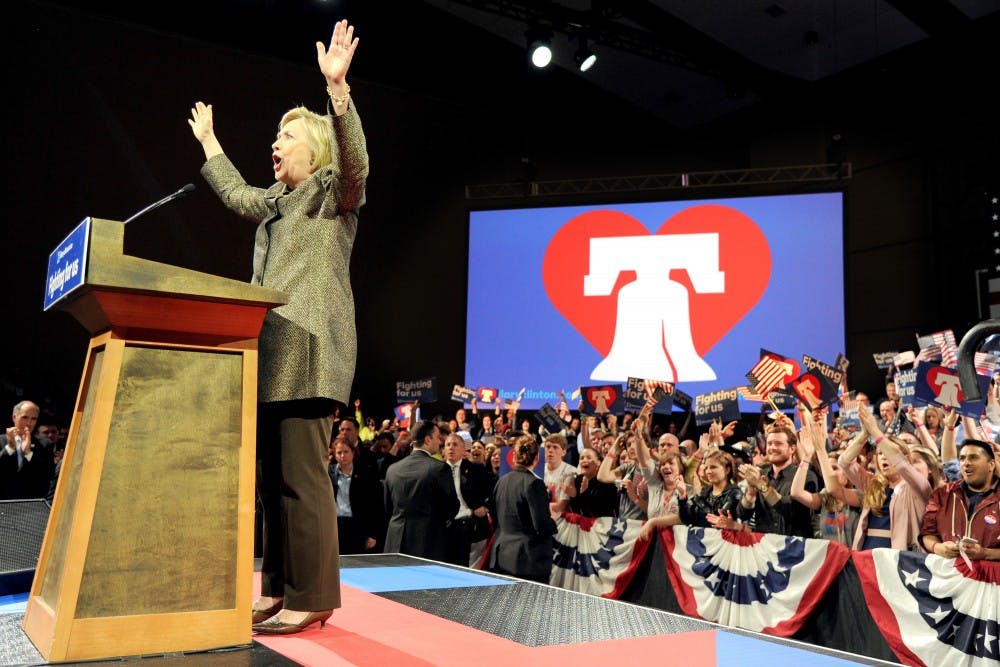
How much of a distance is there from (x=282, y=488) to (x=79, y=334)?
1041 centimetres

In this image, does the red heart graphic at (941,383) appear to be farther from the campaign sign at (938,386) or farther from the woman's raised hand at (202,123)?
the woman's raised hand at (202,123)

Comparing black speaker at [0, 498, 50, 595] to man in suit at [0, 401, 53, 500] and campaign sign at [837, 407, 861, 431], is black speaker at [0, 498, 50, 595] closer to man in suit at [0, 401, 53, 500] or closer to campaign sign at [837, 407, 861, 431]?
man in suit at [0, 401, 53, 500]

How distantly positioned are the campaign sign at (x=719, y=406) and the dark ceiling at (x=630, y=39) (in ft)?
17.8

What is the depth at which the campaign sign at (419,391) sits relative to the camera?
35.6 ft

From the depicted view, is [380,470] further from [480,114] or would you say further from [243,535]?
[480,114]

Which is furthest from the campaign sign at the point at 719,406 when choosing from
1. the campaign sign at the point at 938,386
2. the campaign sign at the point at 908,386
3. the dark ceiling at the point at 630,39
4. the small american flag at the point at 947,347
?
the dark ceiling at the point at 630,39

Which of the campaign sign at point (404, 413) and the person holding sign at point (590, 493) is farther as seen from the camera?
the campaign sign at point (404, 413)

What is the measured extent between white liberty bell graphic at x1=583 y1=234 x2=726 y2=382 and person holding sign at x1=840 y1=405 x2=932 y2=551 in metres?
5.55

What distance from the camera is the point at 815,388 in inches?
258

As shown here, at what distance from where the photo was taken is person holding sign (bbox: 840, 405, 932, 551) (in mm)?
4852

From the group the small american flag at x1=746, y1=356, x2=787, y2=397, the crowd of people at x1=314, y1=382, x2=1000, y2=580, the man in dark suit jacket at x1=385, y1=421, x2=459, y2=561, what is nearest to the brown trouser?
the crowd of people at x1=314, y1=382, x2=1000, y2=580

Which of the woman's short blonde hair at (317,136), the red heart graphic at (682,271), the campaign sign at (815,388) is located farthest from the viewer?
the red heart graphic at (682,271)

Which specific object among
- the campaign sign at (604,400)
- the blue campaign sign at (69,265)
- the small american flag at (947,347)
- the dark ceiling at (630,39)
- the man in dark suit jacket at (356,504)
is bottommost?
the man in dark suit jacket at (356,504)

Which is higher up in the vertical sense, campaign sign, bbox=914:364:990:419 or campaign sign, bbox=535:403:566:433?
campaign sign, bbox=914:364:990:419
